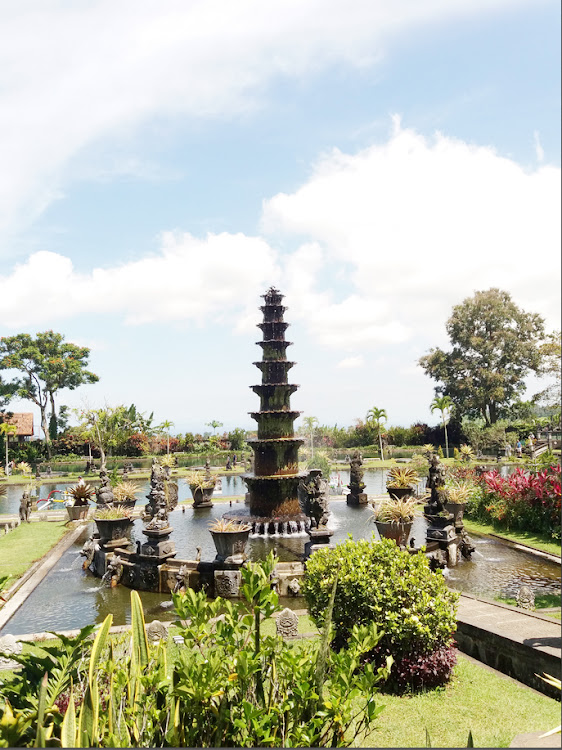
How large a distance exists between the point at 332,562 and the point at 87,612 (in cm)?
507

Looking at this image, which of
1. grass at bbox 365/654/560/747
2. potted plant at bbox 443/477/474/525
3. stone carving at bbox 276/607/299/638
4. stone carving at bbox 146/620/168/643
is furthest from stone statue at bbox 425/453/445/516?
stone carving at bbox 146/620/168/643

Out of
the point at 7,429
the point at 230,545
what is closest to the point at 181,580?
the point at 230,545

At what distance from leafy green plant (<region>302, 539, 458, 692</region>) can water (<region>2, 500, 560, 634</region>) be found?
1.39 metres

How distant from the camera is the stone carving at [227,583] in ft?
32.9

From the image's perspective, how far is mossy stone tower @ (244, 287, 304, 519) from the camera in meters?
16.9

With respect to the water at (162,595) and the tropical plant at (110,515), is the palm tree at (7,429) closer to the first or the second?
the water at (162,595)

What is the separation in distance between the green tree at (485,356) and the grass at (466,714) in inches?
1156

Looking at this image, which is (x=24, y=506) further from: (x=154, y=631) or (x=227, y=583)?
(x=154, y=631)

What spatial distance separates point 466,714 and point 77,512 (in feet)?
46.0

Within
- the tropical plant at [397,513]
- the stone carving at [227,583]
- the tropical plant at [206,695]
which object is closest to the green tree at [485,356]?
the tropical plant at [397,513]

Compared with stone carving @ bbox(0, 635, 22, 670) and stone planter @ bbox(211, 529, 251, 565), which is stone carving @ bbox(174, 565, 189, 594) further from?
stone carving @ bbox(0, 635, 22, 670)

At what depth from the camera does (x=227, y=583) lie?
33.1 feet

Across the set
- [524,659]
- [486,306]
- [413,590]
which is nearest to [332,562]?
[413,590]

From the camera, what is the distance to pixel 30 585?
30.1ft
